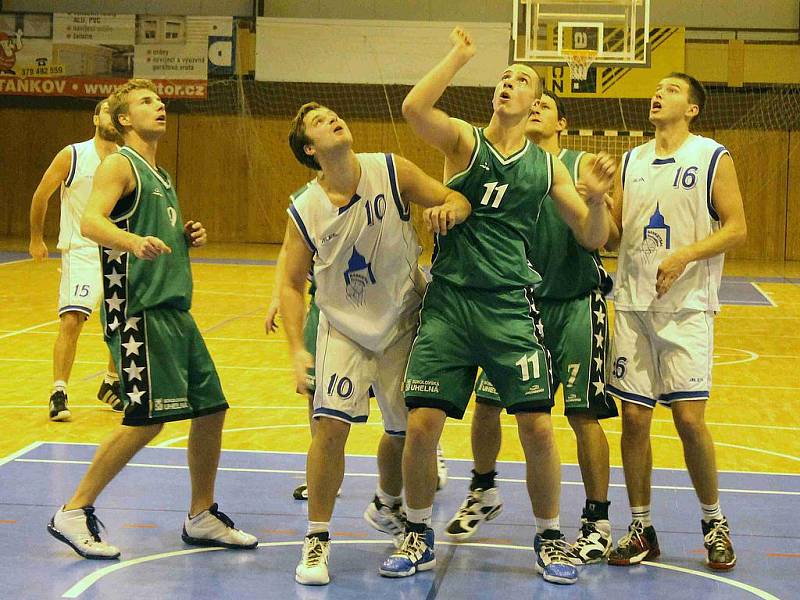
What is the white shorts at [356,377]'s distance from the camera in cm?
458

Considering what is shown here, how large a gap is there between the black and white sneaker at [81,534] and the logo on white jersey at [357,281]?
1.42m

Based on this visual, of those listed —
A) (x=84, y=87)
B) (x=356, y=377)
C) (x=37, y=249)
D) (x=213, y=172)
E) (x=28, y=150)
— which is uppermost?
(x=84, y=87)

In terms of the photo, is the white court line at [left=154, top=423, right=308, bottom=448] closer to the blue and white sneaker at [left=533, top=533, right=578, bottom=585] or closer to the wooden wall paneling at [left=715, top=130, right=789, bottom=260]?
the blue and white sneaker at [left=533, top=533, right=578, bottom=585]

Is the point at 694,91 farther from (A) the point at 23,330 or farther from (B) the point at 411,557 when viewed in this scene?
(A) the point at 23,330

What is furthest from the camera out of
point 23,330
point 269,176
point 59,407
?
point 269,176

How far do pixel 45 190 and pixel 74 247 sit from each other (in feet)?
1.49

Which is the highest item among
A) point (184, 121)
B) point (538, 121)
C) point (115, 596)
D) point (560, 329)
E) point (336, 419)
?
point (184, 121)

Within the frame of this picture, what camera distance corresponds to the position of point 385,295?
185 inches

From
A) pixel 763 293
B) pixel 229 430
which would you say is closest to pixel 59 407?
pixel 229 430

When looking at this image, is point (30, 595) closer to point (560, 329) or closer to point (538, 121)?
point (560, 329)

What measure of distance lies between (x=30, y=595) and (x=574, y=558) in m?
2.13

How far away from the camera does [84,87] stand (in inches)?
888

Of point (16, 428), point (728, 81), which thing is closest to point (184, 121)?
point (728, 81)

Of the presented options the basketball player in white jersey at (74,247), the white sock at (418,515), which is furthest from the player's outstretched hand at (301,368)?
the basketball player in white jersey at (74,247)
